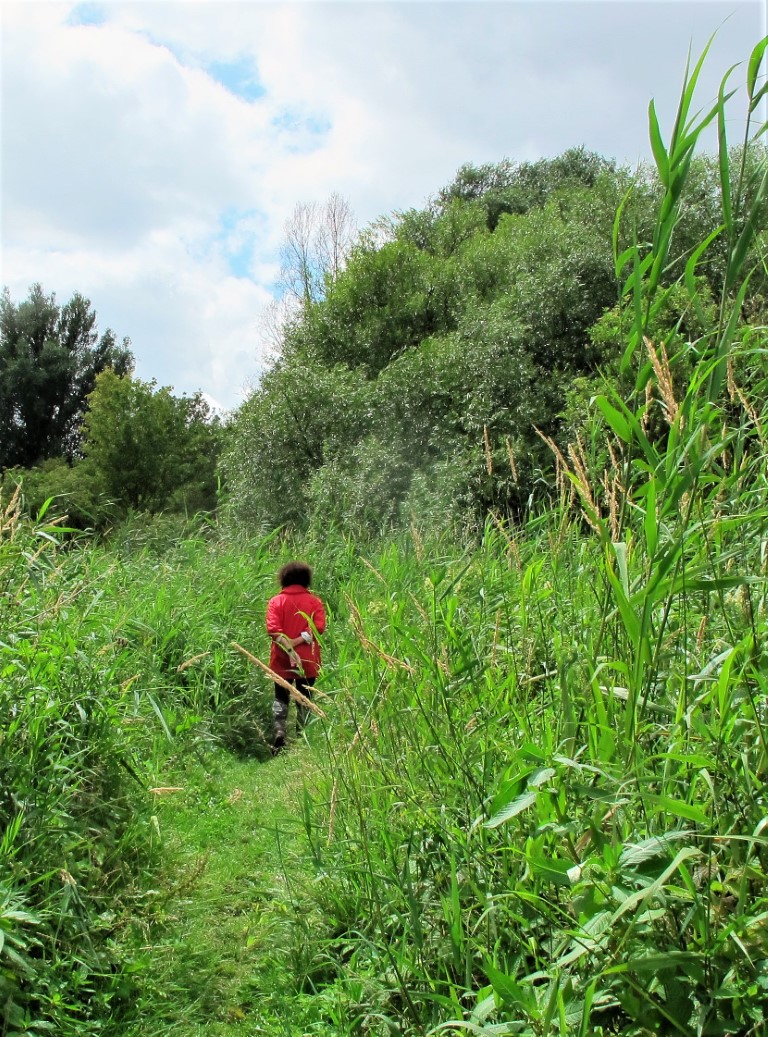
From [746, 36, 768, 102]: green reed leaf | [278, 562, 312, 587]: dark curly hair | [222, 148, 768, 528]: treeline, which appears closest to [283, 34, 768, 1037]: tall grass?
[746, 36, 768, 102]: green reed leaf

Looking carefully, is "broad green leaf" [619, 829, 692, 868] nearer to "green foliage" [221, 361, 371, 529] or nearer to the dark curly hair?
the dark curly hair

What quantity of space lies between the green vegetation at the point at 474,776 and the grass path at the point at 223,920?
1 centimetres

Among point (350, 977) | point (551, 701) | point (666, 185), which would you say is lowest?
point (350, 977)

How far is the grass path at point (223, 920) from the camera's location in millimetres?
2910

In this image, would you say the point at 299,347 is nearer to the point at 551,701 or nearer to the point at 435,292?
the point at 435,292

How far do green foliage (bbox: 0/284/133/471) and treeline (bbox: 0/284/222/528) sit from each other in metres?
0.06

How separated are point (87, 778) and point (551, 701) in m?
2.19

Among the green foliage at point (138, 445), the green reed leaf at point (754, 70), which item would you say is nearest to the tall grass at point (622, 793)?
the green reed leaf at point (754, 70)

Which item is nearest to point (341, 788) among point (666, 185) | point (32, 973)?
point (32, 973)

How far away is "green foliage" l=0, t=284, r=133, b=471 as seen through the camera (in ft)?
143

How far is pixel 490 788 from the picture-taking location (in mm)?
2498

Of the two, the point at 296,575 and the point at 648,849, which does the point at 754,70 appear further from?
the point at 296,575

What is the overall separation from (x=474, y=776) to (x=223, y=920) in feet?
5.69

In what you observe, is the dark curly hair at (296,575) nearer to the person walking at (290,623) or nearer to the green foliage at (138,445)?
the person walking at (290,623)
